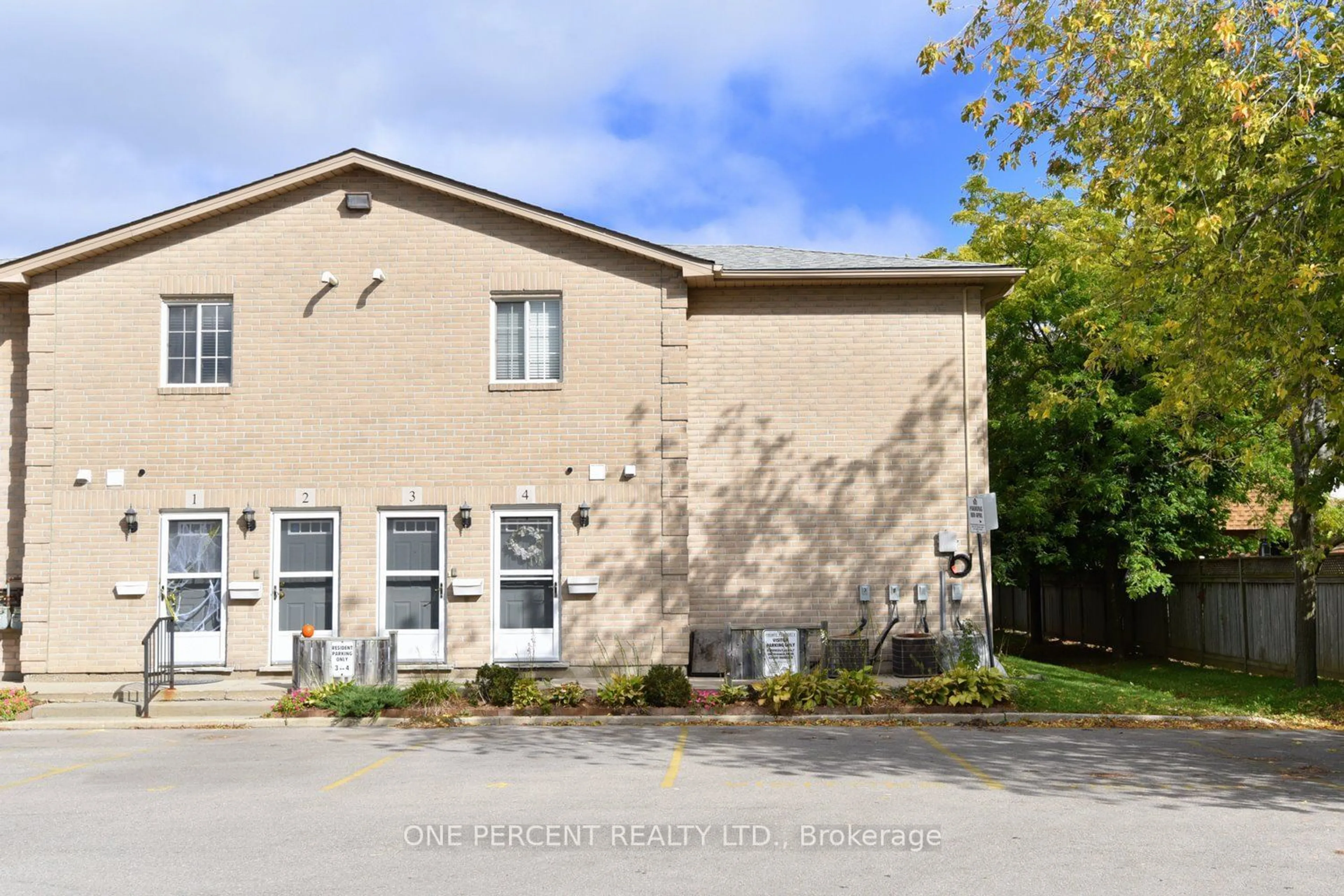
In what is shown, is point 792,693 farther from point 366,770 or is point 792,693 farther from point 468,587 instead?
point 366,770

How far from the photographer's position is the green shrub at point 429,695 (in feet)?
50.3

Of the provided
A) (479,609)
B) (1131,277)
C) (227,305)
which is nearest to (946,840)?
(1131,277)

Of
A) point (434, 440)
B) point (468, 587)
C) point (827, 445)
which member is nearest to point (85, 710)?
point (468, 587)

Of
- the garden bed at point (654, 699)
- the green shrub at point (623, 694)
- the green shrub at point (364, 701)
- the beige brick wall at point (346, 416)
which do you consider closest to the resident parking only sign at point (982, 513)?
the garden bed at point (654, 699)

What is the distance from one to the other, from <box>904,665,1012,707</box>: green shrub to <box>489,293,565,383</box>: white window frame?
22.0 feet

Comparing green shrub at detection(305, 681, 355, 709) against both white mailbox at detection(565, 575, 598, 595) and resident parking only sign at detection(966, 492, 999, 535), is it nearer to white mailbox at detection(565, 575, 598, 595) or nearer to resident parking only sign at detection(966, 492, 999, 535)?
white mailbox at detection(565, 575, 598, 595)

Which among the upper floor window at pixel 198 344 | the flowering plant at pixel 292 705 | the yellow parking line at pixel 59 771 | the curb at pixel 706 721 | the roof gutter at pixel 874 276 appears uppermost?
the roof gutter at pixel 874 276

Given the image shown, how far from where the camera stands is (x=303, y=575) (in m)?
17.8

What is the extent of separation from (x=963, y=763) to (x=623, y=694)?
502 cm

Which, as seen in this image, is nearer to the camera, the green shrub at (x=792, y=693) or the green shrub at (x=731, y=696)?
the green shrub at (x=792, y=693)

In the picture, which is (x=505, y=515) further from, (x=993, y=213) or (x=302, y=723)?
(x=993, y=213)

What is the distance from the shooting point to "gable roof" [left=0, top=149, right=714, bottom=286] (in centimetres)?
1780

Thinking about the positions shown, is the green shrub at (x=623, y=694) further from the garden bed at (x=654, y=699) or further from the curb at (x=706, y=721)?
the curb at (x=706, y=721)

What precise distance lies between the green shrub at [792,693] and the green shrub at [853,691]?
0.09 m
